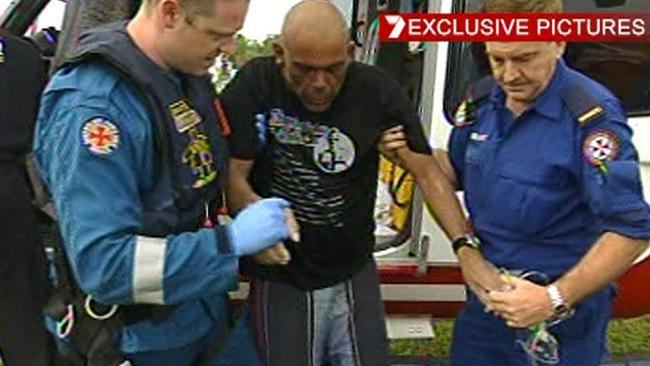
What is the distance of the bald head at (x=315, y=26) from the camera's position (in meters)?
2.33

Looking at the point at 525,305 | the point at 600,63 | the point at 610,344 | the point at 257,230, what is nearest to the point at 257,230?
the point at 257,230

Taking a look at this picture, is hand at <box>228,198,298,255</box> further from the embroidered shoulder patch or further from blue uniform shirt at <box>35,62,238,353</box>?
the embroidered shoulder patch

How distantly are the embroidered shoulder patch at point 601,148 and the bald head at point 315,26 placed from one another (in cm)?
63

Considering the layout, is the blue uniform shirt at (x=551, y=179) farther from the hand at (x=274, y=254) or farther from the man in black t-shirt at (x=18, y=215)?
the man in black t-shirt at (x=18, y=215)

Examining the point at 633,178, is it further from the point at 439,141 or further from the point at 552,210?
the point at 439,141

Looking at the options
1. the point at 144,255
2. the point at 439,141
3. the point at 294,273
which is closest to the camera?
the point at 144,255

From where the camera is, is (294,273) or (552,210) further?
(294,273)

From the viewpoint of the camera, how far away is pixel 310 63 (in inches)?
92.8

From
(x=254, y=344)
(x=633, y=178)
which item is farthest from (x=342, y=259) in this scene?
(x=633, y=178)

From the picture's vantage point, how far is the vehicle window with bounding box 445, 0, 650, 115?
12.7 ft

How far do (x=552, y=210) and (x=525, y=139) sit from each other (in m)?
0.18

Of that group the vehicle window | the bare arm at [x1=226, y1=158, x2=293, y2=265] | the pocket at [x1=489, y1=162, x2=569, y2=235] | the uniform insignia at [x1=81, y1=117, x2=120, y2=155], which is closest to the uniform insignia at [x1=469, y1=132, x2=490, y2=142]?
the pocket at [x1=489, y1=162, x2=569, y2=235]

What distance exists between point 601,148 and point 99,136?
111 cm

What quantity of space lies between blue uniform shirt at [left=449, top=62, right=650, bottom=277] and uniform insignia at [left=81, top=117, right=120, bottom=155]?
1008 mm
